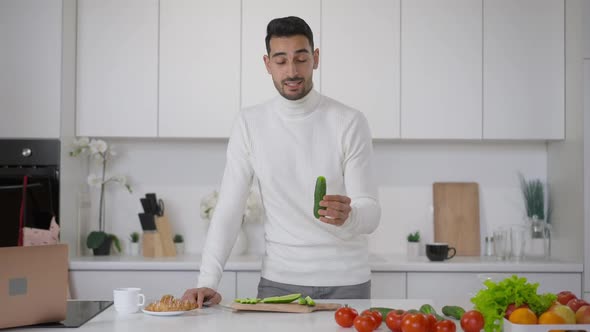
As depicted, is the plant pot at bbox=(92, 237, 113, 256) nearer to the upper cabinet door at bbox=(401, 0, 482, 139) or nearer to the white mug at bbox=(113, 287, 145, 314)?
the upper cabinet door at bbox=(401, 0, 482, 139)

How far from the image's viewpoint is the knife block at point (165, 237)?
13.2 feet

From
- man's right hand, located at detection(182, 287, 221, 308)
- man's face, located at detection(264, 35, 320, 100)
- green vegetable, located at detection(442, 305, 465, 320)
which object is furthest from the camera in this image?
man's face, located at detection(264, 35, 320, 100)

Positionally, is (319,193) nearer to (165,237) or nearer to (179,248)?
(165,237)

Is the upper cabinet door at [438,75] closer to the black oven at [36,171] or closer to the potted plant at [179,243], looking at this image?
the potted plant at [179,243]

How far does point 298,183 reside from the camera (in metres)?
2.71

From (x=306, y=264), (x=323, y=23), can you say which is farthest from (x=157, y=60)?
(x=306, y=264)

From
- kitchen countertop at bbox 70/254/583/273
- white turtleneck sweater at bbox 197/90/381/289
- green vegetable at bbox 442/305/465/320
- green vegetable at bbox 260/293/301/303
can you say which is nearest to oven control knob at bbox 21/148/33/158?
kitchen countertop at bbox 70/254/583/273

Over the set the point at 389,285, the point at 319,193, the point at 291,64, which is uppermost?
the point at 291,64

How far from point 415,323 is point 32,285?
1.00 m

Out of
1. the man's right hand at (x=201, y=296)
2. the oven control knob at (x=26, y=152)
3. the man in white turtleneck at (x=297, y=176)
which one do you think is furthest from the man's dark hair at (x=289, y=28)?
the oven control knob at (x=26, y=152)

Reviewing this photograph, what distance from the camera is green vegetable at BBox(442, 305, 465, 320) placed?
6.69 ft

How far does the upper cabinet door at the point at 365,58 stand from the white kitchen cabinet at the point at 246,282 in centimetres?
98

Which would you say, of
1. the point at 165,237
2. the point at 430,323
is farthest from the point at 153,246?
the point at 430,323

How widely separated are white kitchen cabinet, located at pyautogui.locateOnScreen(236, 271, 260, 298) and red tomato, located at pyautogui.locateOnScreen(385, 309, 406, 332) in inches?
73.2
